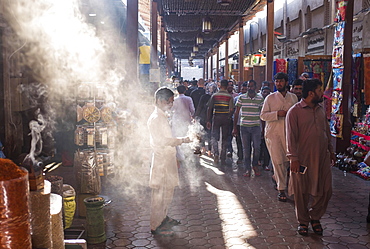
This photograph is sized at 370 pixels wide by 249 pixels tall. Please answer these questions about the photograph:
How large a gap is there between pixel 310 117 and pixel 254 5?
984 centimetres

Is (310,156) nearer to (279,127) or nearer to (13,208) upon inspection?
(279,127)

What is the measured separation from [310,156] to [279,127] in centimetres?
143

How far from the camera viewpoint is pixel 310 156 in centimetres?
469

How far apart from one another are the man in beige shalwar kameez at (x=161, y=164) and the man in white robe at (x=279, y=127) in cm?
196

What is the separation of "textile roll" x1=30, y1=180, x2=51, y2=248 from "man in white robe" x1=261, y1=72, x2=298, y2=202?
3.98 meters

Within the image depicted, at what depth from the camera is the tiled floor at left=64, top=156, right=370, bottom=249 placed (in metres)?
4.49

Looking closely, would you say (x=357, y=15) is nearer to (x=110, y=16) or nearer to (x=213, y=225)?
(x=110, y=16)

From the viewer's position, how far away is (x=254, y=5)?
1370 cm

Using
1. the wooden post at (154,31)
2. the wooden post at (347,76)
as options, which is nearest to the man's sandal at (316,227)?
the wooden post at (347,76)

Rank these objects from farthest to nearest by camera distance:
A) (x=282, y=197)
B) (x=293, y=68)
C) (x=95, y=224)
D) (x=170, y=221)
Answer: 1. (x=293, y=68)
2. (x=282, y=197)
3. (x=170, y=221)
4. (x=95, y=224)

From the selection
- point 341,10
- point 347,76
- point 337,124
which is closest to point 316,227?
point 337,124

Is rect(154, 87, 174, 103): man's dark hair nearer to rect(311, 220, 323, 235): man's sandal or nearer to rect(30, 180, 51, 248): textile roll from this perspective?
rect(30, 180, 51, 248): textile roll

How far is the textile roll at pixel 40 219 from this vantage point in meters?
2.62

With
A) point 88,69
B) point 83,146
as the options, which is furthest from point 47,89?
point 83,146
